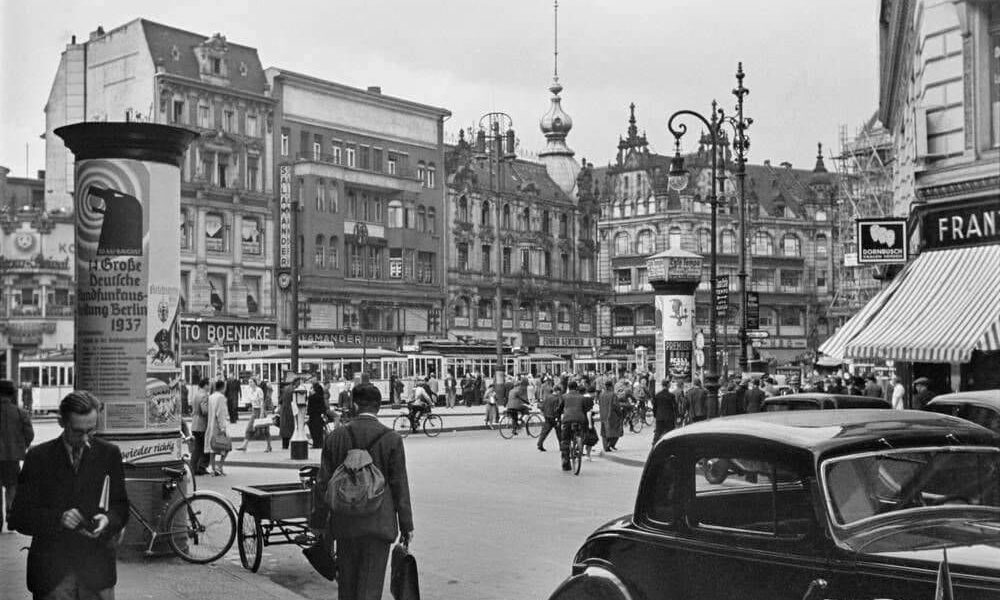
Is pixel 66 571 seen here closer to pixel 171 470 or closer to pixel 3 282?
pixel 171 470

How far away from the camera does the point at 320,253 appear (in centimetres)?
6881

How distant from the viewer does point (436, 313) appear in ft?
255

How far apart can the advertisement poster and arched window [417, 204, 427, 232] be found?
213 ft

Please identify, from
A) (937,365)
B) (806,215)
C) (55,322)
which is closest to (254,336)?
(55,322)

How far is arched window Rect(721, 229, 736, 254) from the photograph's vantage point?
112 meters

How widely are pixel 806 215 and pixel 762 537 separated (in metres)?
116

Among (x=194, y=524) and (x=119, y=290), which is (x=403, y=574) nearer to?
(x=194, y=524)

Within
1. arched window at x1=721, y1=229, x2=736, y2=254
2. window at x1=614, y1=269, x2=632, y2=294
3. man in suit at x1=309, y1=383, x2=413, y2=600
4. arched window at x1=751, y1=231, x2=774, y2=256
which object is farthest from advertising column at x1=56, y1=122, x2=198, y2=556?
arched window at x1=751, y1=231, x2=774, y2=256

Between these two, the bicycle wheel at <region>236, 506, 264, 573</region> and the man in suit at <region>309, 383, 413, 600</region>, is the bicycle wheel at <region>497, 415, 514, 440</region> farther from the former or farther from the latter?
the man in suit at <region>309, 383, 413, 600</region>

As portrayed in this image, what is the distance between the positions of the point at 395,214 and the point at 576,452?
53.3 meters

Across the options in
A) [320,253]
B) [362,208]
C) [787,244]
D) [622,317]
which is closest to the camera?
[320,253]

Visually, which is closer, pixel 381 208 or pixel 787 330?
pixel 381 208

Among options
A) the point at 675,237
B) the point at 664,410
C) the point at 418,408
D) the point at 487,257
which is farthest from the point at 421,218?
the point at 664,410

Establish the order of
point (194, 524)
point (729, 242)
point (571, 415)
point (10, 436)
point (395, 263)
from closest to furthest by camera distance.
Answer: point (194, 524)
point (10, 436)
point (571, 415)
point (395, 263)
point (729, 242)
